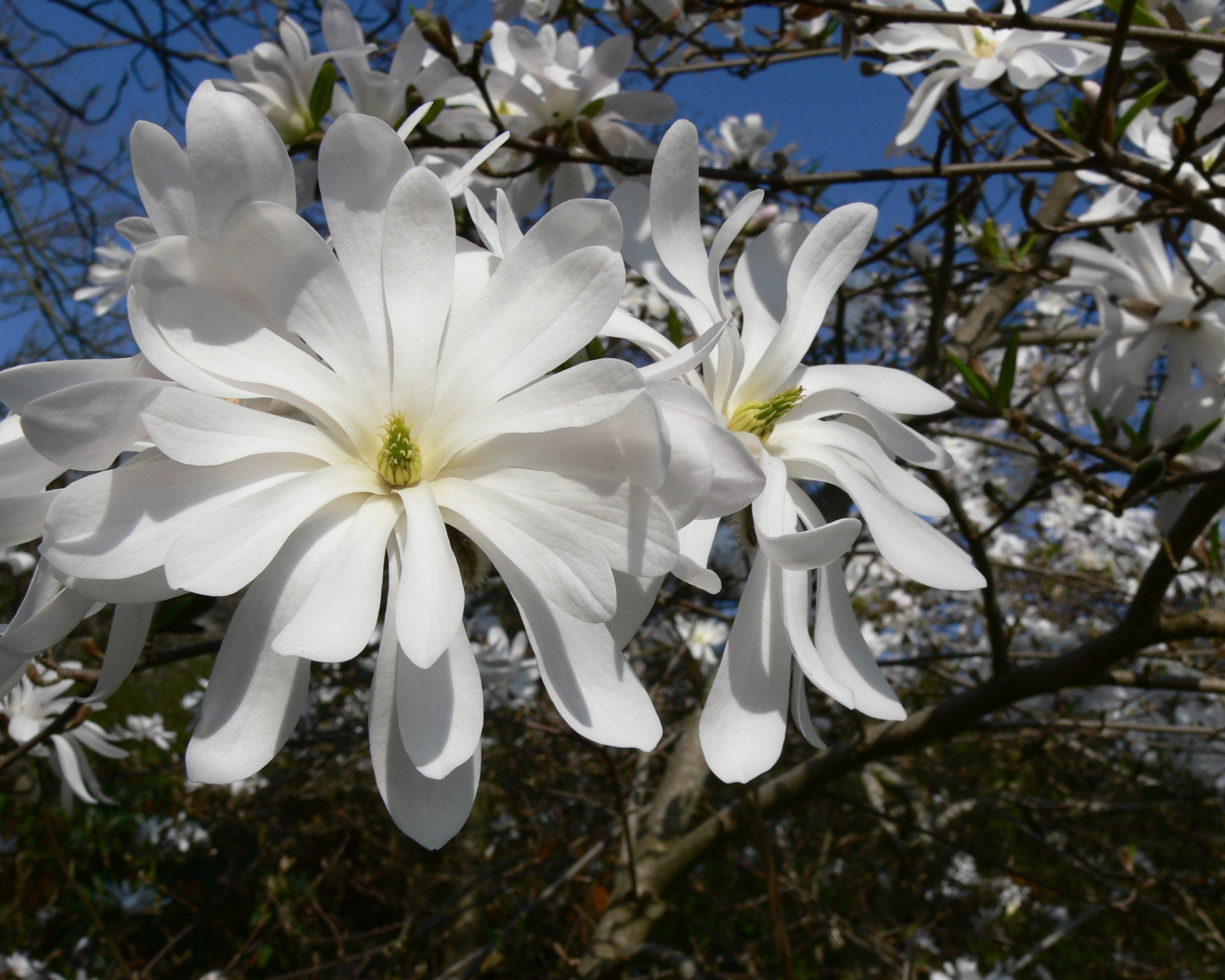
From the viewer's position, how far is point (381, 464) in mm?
538

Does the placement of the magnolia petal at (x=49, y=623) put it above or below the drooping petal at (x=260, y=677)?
above

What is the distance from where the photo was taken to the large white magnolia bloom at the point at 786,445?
0.56 m

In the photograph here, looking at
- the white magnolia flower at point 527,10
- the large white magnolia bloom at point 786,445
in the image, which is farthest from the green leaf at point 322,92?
the large white magnolia bloom at point 786,445

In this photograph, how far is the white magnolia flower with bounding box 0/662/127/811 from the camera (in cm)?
119

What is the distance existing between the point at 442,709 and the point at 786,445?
13.6 inches

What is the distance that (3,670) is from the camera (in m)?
0.51

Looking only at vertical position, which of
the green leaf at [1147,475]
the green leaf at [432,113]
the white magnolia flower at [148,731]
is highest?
the white magnolia flower at [148,731]

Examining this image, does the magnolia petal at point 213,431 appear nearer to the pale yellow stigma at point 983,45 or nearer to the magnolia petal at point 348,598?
the magnolia petal at point 348,598

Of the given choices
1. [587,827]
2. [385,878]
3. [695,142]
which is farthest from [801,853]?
[695,142]

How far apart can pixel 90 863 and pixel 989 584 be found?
3762 millimetres

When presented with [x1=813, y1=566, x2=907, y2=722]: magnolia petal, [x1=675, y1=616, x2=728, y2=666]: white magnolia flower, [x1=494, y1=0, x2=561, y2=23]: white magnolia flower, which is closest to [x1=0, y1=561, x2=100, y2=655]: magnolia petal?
[x1=813, y1=566, x2=907, y2=722]: magnolia petal

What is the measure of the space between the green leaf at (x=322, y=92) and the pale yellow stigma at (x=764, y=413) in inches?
28.1

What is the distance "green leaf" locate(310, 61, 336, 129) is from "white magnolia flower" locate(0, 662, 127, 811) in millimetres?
804

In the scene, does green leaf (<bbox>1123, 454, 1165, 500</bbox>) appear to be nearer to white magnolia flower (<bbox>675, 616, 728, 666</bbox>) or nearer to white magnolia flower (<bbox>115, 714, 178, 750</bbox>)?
white magnolia flower (<bbox>675, 616, 728, 666</bbox>)
